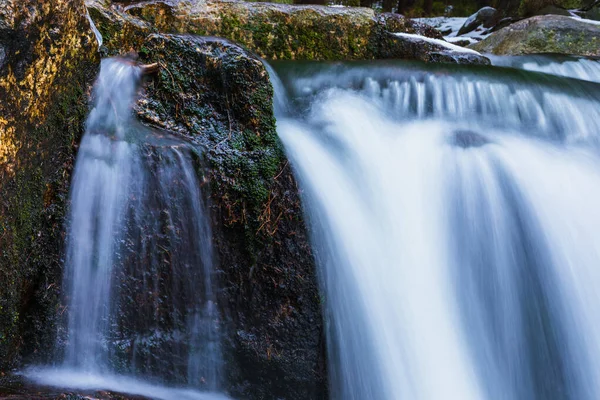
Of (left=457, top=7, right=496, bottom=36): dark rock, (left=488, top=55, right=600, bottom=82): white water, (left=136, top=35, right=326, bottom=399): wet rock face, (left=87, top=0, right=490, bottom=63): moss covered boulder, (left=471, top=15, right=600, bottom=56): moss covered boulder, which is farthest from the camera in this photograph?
(left=457, top=7, right=496, bottom=36): dark rock

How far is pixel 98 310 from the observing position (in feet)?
7.92

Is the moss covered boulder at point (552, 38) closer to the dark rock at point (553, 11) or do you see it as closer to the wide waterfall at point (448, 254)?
the wide waterfall at point (448, 254)

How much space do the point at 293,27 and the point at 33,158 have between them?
13.9 ft

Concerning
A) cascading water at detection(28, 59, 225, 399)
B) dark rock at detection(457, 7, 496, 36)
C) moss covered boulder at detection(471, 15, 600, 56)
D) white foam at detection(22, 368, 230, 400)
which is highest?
dark rock at detection(457, 7, 496, 36)

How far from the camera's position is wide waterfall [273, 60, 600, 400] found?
2760 mm

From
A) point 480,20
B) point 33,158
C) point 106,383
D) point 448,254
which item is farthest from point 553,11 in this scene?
point 106,383

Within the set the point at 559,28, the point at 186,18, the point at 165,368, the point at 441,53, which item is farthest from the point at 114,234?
the point at 559,28

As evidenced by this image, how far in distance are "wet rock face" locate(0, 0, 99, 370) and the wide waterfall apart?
126cm

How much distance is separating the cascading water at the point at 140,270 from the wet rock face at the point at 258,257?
10cm

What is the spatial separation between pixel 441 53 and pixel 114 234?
4.84 m

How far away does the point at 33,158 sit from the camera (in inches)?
90.1

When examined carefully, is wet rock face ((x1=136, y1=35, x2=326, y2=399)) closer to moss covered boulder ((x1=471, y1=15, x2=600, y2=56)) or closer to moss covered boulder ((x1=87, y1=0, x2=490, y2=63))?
moss covered boulder ((x1=87, y1=0, x2=490, y2=63))

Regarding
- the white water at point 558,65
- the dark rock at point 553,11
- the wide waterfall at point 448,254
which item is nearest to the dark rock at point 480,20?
the dark rock at point 553,11

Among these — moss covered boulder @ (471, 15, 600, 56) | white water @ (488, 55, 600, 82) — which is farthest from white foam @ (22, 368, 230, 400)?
moss covered boulder @ (471, 15, 600, 56)
